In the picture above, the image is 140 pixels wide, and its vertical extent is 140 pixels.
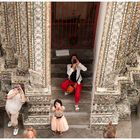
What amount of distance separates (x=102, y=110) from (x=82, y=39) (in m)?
1.67

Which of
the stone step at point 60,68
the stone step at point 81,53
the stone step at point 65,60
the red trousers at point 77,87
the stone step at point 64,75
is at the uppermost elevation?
the stone step at point 81,53

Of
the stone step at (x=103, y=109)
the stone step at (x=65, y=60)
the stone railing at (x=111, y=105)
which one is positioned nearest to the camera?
the stone railing at (x=111, y=105)

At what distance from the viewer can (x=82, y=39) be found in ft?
42.1

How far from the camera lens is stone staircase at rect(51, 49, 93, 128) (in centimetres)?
1280

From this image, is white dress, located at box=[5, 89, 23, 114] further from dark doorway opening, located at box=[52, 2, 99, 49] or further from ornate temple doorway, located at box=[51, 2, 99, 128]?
dark doorway opening, located at box=[52, 2, 99, 49]

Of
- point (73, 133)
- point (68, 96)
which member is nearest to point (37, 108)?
point (68, 96)

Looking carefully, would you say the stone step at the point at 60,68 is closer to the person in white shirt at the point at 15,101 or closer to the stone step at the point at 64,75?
the stone step at the point at 64,75

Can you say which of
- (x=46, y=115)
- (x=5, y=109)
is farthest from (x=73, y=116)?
(x=5, y=109)

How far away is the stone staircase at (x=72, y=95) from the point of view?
12.8m

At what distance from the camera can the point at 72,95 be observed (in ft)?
42.3

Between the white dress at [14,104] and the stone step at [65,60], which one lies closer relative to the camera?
the white dress at [14,104]

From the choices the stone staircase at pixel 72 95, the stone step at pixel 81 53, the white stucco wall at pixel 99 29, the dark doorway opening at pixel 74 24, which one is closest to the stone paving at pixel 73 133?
the stone staircase at pixel 72 95

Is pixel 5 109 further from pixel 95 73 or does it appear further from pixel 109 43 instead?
pixel 109 43

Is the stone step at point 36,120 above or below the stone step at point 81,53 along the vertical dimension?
below
